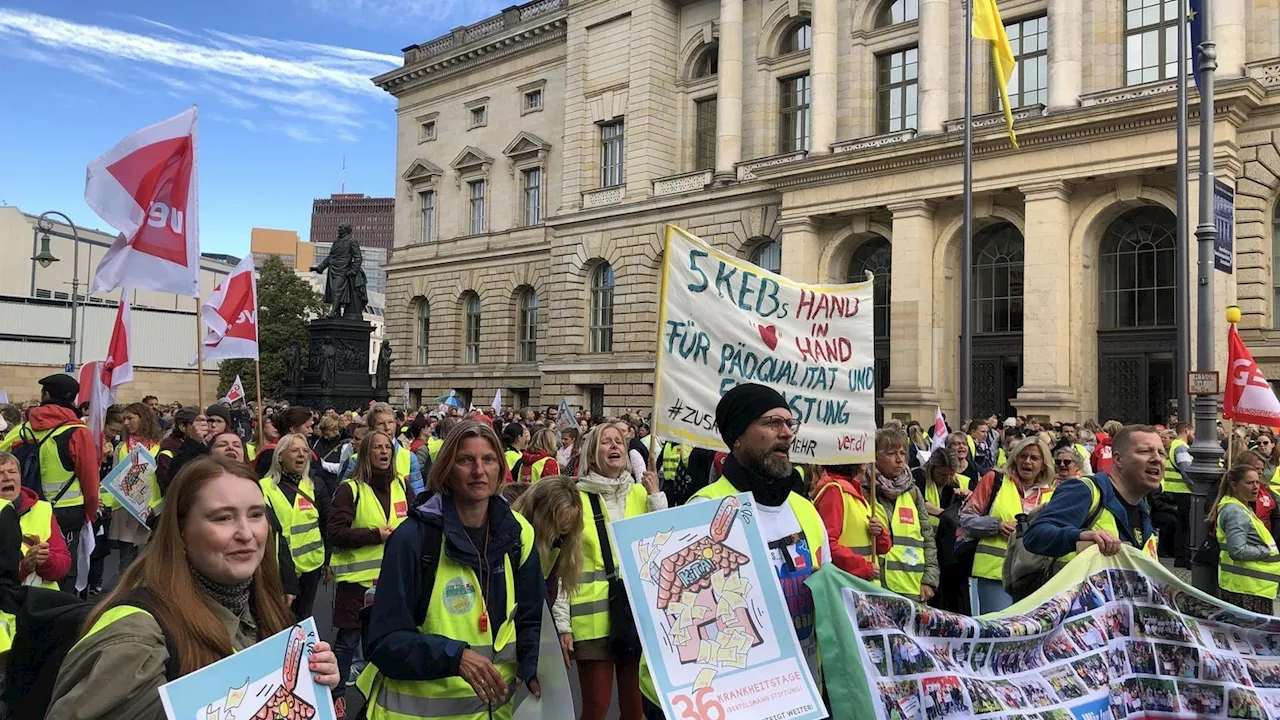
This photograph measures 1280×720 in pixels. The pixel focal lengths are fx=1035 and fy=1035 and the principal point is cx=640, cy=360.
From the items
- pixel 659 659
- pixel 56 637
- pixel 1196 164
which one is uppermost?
pixel 1196 164

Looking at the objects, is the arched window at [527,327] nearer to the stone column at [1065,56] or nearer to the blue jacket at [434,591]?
the stone column at [1065,56]

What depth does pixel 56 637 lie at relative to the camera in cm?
275

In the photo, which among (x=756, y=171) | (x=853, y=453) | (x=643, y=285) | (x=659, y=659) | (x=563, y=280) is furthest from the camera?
(x=563, y=280)

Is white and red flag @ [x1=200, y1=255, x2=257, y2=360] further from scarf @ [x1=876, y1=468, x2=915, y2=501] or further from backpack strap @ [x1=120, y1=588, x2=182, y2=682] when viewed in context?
backpack strap @ [x1=120, y1=588, x2=182, y2=682]

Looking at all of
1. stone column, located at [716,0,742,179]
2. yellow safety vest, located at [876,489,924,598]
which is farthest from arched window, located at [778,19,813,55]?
yellow safety vest, located at [876,489,924,598]

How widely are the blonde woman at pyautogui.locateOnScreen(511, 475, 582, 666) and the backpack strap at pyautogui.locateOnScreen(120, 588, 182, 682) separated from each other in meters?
2.74

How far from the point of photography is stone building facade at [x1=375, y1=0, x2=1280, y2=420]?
79.5 ft

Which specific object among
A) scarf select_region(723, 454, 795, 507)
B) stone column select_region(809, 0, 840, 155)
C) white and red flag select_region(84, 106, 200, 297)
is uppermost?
stone column select_region(809, 0, 840, 155)

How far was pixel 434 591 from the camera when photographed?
371cm

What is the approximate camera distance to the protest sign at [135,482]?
887cm

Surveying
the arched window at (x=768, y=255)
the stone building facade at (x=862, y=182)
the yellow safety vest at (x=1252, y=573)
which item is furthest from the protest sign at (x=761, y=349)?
the arched window at (x=768, y=255)

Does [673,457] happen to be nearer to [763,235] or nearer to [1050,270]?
[1050,270]

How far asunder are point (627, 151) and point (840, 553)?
31.8 meters

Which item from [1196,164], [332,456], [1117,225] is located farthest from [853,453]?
[1117,225]
